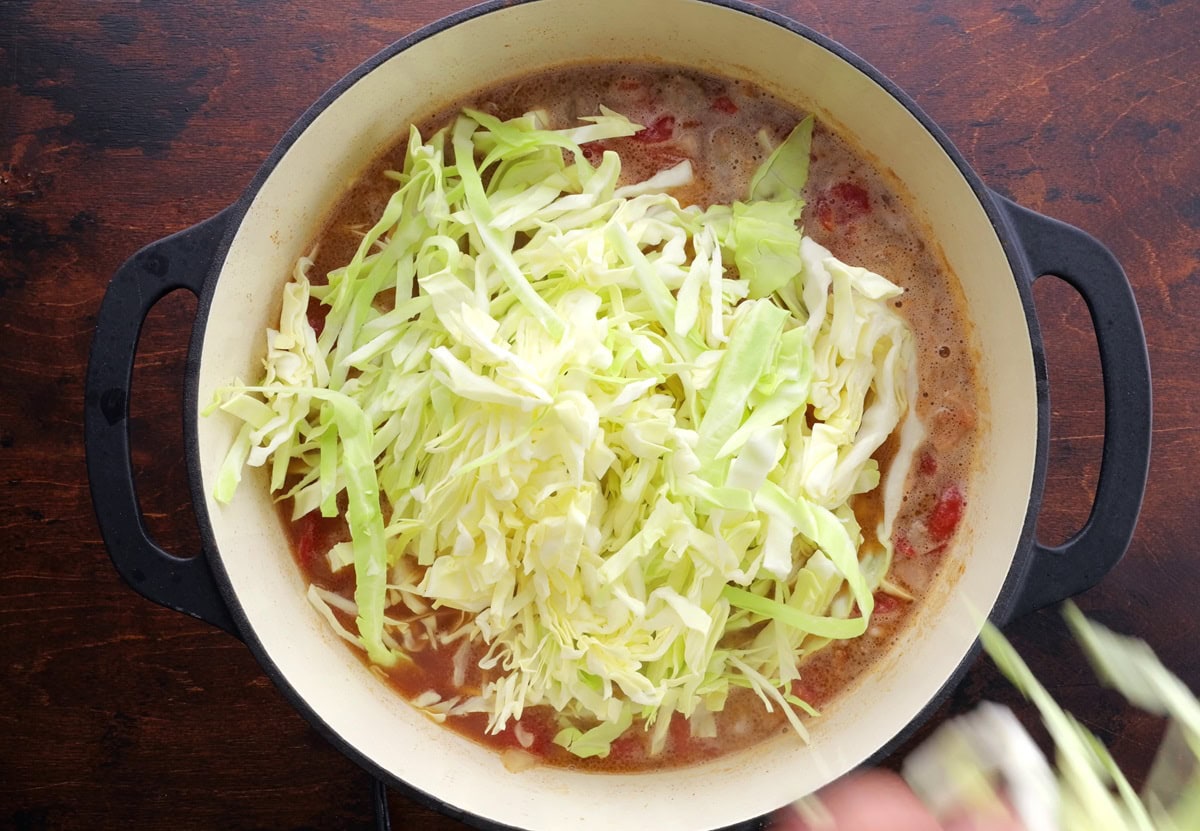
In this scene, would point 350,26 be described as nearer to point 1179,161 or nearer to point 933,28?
point 933,28

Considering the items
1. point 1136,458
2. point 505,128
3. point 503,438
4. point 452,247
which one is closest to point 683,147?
point 505,128

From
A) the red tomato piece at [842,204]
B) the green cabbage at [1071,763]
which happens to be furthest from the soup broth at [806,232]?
the green cabbage at [1071,763]

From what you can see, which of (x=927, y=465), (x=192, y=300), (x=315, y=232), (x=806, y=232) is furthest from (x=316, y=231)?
(x=927, y=465)

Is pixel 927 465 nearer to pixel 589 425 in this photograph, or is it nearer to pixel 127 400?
pixel 589 425

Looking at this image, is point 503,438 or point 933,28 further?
point 933,28

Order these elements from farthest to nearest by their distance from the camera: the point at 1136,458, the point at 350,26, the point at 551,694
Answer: the point at 350,26
the point at 551,694
the point at 1136,458

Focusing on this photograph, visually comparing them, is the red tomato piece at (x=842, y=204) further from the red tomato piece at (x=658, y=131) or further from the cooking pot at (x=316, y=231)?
the red tomato piece at (x=658, y=131)
